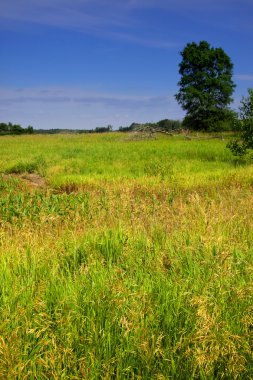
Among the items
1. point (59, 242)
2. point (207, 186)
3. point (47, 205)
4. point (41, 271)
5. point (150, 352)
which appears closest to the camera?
point (150, 352)

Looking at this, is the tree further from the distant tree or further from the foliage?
the foliage

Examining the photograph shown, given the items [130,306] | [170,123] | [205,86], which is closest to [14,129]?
[170,123]

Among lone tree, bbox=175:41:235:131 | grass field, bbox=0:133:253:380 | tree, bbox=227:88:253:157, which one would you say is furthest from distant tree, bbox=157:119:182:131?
grass field, bbox=0:133:253:380

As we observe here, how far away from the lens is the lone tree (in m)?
50.6

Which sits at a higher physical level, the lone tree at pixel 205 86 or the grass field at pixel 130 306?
the lone tree at pixel 205 86

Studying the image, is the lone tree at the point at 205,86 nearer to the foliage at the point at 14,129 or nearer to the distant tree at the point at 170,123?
the distant tree at the point at 170,123

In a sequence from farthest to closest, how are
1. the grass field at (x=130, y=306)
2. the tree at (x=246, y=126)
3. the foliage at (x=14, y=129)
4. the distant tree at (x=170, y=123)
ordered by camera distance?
the foliage at (x=14, y=129) < the distant tree at (x=170, y=123) < the tree at (x=246, y=126) < the grass field at (x=130, y=306)

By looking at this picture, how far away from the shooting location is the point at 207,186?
1348cm

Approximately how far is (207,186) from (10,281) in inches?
408

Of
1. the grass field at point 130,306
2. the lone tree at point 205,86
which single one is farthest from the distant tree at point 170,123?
the grass field at point 130,306

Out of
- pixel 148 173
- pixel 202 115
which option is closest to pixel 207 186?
pixel 148 173

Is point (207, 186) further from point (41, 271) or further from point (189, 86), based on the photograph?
point (189, 86)

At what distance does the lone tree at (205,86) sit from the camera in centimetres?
5062

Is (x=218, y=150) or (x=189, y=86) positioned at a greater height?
(x=189, y=86)
